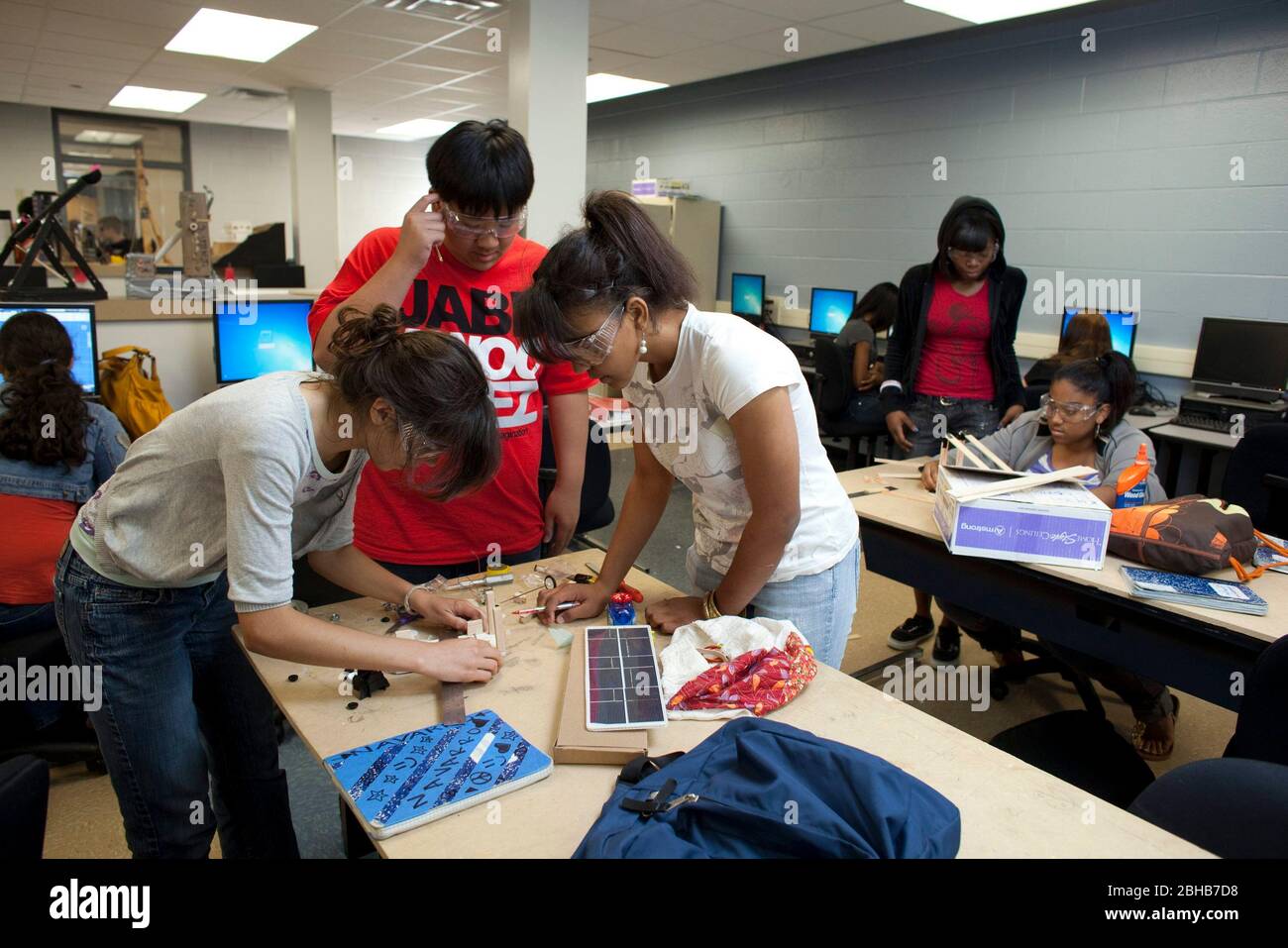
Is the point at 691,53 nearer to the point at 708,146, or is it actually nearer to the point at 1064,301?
the point at 708,146

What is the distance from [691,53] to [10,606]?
557cm

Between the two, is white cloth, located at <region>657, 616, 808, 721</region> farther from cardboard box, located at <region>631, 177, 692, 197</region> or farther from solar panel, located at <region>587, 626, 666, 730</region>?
cardboard box, located at <region>631, 177, 692, 197</region>

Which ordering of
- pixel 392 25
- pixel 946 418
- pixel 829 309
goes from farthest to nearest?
pixel 829 309, pixel 392 25, pixel 946 418

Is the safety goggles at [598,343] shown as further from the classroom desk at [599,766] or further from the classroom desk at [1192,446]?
the classroom desk at [1192,446]

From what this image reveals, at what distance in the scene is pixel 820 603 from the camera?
148 cm

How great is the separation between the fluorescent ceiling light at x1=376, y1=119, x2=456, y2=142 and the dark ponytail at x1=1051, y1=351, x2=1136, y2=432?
8605 millimetres

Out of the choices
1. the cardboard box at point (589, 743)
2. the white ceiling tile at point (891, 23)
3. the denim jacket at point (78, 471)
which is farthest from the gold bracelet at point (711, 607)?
the white ceiling tile at point (891, 23)

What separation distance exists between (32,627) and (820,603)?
80.5 inches

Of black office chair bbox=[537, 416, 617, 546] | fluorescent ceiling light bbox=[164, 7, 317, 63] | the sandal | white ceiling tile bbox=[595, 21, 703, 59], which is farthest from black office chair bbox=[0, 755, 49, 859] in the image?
fluorescent ceiling light bbox=[164, 7, 317, 63]

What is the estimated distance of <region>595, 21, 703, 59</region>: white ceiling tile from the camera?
5.42m

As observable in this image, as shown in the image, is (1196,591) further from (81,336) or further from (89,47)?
(89,47)

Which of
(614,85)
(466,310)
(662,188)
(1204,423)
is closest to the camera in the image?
(466,310)

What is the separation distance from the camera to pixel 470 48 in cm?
599

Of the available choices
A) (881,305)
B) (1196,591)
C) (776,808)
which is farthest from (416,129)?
(776,808)
